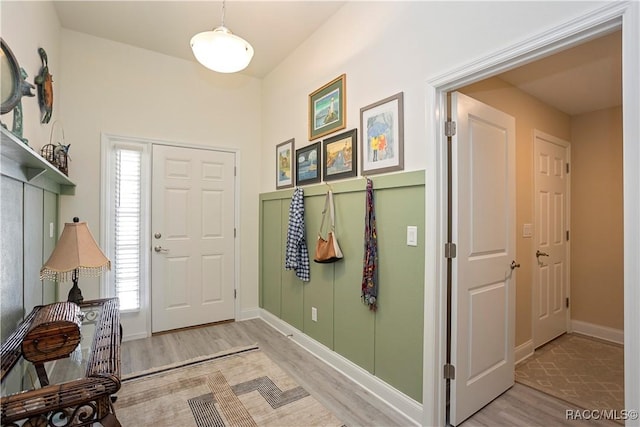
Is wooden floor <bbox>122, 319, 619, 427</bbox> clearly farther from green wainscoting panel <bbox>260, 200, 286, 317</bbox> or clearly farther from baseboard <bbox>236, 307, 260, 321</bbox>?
green wainscoting panel <bbox>260, 200, 286, 317</bbox>

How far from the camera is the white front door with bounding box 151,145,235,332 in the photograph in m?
3.28

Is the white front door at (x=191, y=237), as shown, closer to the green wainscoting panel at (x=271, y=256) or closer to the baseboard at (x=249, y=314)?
the baseboard at (x=249, y=314)

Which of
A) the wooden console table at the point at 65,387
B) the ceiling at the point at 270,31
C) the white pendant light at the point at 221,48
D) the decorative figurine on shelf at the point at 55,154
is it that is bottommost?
the wooden console table at the point at 65,387

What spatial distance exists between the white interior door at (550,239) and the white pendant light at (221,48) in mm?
2843

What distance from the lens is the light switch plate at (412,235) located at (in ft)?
6.32

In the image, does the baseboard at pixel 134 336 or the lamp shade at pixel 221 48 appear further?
the baseboard at pixel 134 336

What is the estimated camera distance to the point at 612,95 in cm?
304

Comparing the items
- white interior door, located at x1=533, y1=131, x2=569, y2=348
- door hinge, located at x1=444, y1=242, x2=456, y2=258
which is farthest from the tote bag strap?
white interior door, located at x1=533, y1=131, x2=569, y2=348

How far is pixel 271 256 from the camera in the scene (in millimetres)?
3594

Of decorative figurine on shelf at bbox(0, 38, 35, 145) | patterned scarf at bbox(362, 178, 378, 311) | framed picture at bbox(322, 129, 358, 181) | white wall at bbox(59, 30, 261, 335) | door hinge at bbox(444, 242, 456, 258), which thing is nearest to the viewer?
Answer: decorative figurine on shelf at bbox(0, 38, 35, 145)

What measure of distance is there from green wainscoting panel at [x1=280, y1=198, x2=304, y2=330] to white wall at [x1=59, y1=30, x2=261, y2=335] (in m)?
0.66

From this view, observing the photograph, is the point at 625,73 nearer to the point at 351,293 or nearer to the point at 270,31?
the point at 351,293

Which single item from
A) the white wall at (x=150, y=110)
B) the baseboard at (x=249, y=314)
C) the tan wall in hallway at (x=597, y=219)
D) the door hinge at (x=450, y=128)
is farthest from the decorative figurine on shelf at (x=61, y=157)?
the tan wall in hallway at (x=597, y=219)

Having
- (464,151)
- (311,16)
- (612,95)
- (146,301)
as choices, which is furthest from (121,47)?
(612,95)
